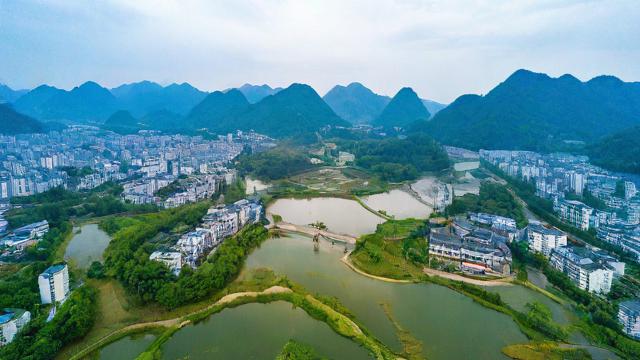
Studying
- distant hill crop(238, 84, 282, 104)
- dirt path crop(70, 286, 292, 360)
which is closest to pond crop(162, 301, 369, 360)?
dirt path crop(70, 286, 292, 360)

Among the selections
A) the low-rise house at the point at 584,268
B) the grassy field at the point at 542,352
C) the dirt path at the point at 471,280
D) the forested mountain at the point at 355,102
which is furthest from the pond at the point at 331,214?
the forested mountain at the point at 355,102

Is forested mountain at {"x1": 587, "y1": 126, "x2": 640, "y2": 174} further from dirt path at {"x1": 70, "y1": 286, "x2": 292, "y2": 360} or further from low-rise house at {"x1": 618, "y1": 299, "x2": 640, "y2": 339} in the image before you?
dirt path at {"x1": 70, "y1": 286, "x2": 292, "y2": 360}

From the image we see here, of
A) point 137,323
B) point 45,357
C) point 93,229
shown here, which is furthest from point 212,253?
point 93,229

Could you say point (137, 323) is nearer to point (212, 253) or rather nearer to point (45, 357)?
point (45, 357)

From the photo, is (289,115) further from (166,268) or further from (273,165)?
(166,268)

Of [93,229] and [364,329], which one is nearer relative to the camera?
[364,329]

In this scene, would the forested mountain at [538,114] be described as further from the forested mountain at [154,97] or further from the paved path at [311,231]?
the forested mountain at [154,97]

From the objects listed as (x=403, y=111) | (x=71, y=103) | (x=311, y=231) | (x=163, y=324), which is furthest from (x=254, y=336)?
(x=71, y=103)
